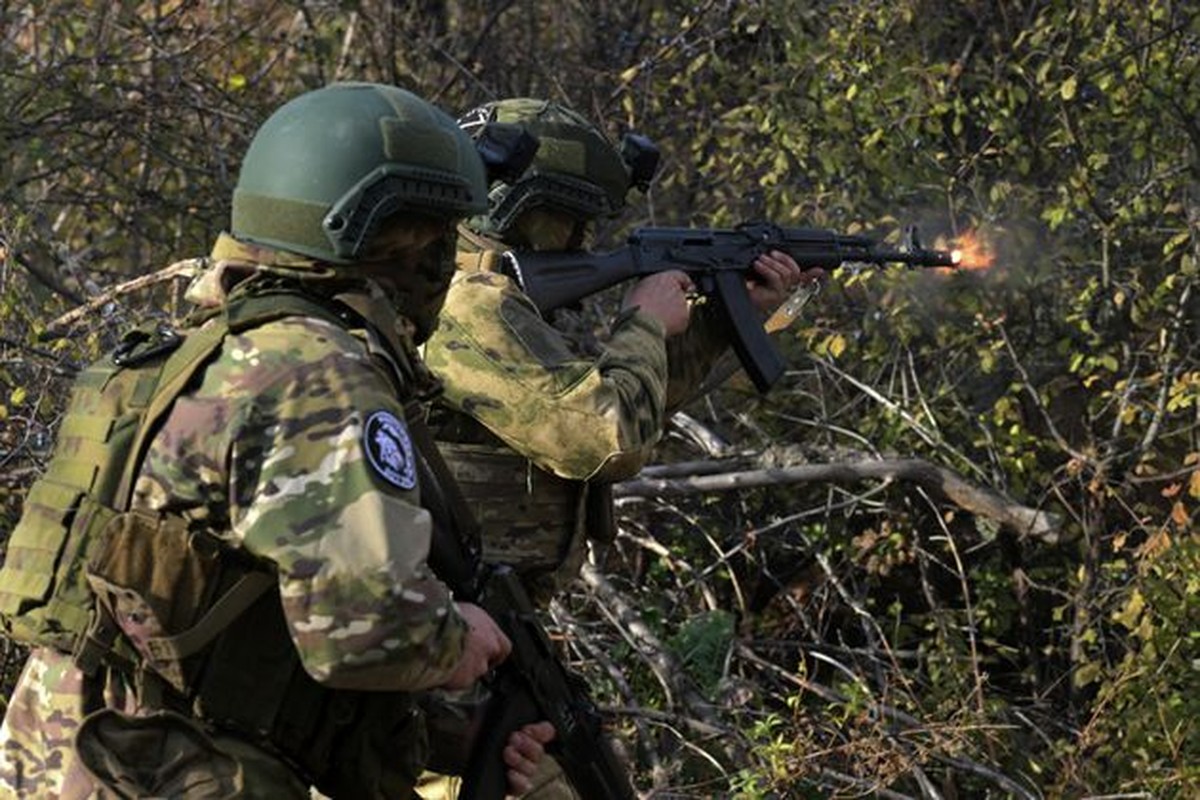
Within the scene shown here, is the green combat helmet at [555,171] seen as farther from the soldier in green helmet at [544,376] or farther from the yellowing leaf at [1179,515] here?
the yellowing leaf at [1179,515]

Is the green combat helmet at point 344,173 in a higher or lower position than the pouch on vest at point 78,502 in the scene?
higher

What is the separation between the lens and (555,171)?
3.94 meters

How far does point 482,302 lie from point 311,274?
34.3 inches

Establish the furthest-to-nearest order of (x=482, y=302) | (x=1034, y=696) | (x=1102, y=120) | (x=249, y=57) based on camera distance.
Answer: (x=249, y=57)
(x=1102, y=120)
(x=1034, y=696)
(x=482, y=302)

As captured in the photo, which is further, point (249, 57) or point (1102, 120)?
point (249, 57)

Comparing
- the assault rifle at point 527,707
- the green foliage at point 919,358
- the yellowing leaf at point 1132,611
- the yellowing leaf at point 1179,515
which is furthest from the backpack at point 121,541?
the yellowing leaf at point 1179,515

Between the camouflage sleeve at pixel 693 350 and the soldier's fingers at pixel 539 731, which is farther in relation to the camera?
the camouflage sleeve at pixel 693 350

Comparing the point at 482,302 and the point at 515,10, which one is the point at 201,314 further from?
the point at 515,10

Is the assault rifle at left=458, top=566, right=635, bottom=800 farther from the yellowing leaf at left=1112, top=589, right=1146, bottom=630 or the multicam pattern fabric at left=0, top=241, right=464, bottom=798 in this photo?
the yellowing leaf at left=1112, top=589, right=1146, bottom=630

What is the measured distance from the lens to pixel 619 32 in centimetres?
768

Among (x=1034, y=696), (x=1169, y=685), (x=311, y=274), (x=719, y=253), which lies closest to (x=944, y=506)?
(x=1034, y=696)

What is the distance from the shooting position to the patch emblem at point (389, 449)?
102 inches

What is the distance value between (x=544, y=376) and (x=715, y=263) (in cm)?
84

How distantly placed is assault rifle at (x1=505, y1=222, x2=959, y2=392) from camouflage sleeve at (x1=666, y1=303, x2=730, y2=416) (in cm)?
5
